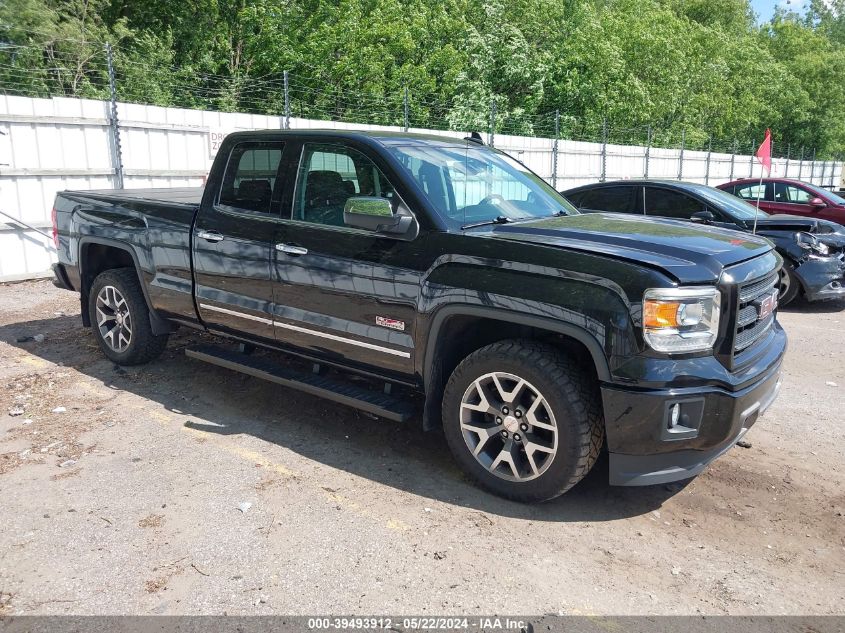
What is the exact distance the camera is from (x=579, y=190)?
9641 mm

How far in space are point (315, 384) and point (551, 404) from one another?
5.60 feet

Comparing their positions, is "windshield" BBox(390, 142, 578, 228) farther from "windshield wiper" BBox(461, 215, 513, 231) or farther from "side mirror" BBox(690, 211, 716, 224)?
"side mirror" BBox(690, 211, 716, 224)

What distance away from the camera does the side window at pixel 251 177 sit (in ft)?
15.8

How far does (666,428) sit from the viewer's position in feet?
10.9

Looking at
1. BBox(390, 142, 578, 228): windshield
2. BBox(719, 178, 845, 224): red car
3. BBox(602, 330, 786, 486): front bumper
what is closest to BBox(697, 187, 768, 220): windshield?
BBox(719, 178, 845, 224): red car

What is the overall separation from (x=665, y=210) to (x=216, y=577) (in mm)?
7500

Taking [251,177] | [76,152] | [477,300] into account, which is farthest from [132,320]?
[76,152]

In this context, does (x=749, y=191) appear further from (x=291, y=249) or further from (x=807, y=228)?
(x=291, y=249)

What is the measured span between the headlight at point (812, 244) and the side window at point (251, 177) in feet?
23.2

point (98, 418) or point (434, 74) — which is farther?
point (434, 74)

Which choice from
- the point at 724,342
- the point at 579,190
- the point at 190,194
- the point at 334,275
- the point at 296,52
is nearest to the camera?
the point at 724,342

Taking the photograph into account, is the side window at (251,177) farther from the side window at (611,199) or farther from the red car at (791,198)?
the red car at (791,198)

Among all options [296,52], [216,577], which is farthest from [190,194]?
[296,52]

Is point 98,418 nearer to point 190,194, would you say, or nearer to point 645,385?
point 190,194
